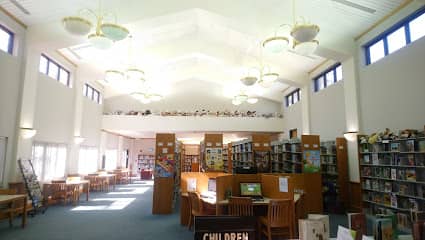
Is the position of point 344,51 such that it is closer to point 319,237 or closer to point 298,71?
point 298,71

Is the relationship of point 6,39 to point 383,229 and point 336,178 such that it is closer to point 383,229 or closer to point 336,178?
point 383,229

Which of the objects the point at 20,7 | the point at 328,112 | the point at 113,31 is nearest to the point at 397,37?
the point at 328,112

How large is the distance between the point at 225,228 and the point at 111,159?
14901 mm

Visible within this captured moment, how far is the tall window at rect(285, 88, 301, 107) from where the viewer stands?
12573 mm

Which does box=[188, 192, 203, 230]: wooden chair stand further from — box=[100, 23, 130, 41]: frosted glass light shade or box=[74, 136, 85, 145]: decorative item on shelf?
box=[74, 136, 85, 145]: decorative item on shelf

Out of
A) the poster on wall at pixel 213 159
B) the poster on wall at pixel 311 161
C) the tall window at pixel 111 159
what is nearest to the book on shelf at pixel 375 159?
the poster on wall at pixel 311 161

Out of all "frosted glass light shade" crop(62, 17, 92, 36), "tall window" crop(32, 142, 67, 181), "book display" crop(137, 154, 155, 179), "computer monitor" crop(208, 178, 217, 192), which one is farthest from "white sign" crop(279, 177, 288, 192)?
"book display" crop(137, 154, 155, 179)

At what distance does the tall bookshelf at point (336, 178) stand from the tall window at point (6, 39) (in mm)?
9150

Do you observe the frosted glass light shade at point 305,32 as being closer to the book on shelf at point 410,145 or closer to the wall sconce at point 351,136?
the book on shelf at point 410,145

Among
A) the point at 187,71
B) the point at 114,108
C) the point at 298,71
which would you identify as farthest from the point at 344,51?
the point at 114,108

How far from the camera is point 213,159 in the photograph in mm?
8508

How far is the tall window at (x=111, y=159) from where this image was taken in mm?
14549

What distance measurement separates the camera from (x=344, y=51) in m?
7.64

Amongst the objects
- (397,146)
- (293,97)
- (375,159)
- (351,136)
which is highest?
(293,97)
